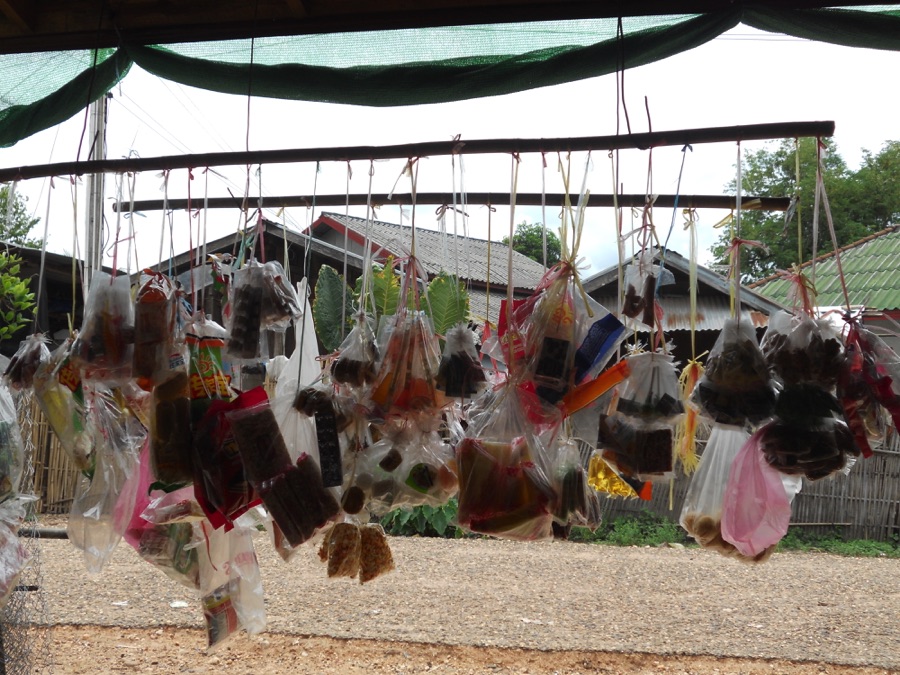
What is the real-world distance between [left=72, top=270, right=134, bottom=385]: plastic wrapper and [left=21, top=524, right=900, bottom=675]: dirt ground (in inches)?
115

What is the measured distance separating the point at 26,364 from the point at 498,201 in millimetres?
1265

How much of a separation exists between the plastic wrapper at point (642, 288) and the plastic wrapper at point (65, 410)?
1313 millimetres

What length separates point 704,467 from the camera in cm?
182

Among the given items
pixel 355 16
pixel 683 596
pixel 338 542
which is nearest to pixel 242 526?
pixel 338 542

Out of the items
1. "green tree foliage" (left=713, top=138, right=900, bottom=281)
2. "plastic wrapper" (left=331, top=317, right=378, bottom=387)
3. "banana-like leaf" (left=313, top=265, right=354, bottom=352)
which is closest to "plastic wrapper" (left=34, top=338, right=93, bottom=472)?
"plastic wrapper" (left=331, top=317, right=378, bottom=387)

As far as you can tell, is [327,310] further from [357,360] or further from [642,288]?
[642,288]

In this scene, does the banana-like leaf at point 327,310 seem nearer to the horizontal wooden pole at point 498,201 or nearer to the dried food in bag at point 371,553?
the horizontal wooden pole at point 498,201

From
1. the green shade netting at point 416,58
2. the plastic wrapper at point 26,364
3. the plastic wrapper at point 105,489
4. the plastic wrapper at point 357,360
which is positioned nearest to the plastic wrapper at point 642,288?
the green shade netting at point 416,58

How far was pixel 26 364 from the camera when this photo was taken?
79.3 inches

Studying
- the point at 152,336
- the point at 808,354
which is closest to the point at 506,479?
the point at 808,354

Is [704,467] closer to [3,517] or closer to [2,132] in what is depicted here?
[3,517]

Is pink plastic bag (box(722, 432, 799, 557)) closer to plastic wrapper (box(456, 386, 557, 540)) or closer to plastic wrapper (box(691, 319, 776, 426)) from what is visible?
plastic wrapper (box(691, 319, 776, 426))

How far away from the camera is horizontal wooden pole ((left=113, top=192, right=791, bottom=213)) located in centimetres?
181

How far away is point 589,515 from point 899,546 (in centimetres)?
695
